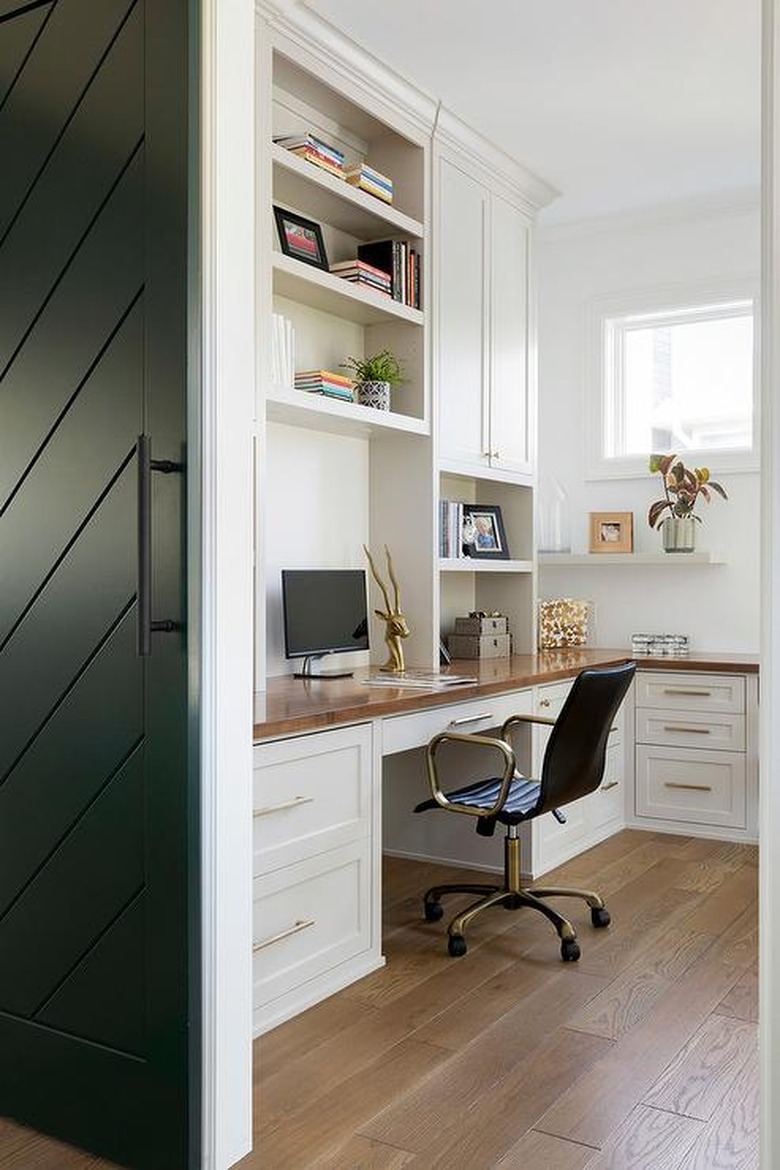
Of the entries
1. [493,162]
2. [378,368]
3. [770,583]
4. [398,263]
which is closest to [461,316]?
[398,263]

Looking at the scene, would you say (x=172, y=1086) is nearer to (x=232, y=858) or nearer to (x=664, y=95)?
(x=232, y=858)

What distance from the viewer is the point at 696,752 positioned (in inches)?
185

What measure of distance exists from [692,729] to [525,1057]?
2.42 metres

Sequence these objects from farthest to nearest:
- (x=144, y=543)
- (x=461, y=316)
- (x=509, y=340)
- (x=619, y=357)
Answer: (x=619, y=357)
(x=509, y=340)
(x=461, y=316)
(x=144, y=543)

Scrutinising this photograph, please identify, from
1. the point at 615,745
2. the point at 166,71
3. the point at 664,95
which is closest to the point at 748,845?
the point at 615,745

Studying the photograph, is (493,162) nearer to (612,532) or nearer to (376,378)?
(376,378)

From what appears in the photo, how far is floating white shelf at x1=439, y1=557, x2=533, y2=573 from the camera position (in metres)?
4.25

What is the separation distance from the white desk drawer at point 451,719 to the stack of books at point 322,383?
3.62 ft

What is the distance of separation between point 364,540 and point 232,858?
228cm

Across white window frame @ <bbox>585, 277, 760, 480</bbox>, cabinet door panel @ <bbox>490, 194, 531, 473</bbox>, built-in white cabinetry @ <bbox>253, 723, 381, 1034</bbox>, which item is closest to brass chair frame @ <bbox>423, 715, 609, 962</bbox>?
built-in white cabinetry @ <bbox>253, 723, 381, 1034</bbox>

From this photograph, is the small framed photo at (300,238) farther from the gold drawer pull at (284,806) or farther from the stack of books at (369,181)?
the gold drawer pull at (284,806)

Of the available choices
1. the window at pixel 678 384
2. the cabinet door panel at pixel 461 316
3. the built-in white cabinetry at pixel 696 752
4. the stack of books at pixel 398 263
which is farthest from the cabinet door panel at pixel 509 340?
the built-in white cabinetry at pixel 696 752

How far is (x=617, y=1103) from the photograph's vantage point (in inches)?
91.5

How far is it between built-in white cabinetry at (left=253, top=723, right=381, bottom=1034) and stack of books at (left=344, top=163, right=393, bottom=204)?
6.27 ft
